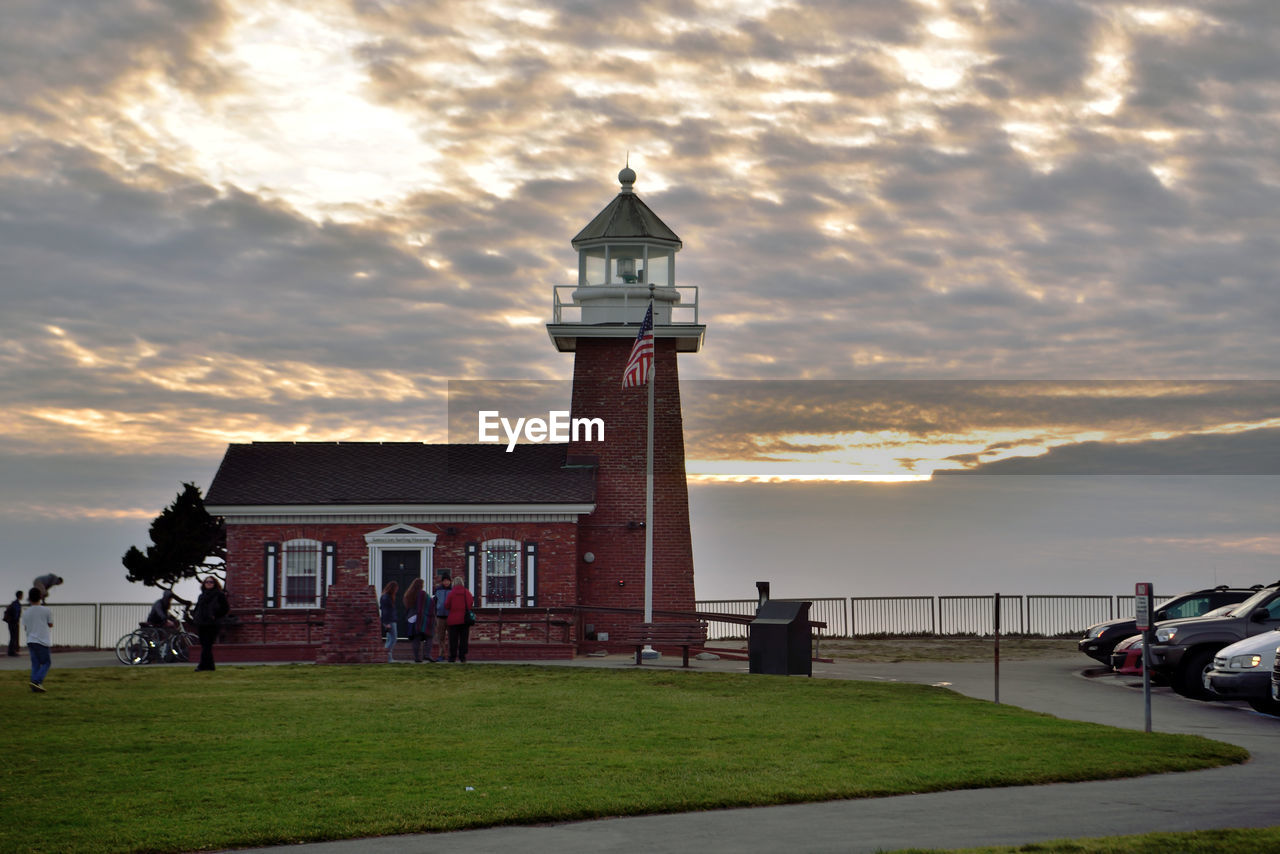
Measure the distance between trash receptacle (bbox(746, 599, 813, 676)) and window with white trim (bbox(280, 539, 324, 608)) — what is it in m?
13.2

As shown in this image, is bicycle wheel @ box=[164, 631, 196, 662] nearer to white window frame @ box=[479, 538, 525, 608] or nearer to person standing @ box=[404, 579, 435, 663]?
person standing @ box=[404, 579, 435, 663]

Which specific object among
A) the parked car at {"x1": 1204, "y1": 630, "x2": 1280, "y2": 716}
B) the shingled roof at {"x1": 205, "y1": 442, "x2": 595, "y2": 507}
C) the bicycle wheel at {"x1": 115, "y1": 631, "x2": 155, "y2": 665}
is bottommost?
the bicycle wheel at {"x1": 115, "y1": 631, "x2": 155, "y2": 665}

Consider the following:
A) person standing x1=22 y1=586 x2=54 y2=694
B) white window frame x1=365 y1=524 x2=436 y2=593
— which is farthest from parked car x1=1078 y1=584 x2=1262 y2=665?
person standing x1=22 y1=586 x2=54 y2=694

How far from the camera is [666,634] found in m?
32.9

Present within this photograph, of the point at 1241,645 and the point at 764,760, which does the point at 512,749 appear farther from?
the point at 1241,645

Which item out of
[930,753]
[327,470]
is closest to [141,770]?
[930,753]

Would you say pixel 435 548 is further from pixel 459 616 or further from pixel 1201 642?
pixel 1201 642

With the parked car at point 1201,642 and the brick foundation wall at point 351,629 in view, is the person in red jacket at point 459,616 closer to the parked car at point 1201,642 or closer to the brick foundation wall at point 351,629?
the brick foundation wall at point 351,629

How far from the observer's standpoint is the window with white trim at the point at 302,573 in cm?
3397

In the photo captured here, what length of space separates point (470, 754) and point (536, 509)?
19.9m

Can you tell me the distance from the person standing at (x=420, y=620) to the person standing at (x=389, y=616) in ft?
1.62

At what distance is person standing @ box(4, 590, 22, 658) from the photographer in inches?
1291

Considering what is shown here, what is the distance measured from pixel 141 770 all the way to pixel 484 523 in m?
21.1

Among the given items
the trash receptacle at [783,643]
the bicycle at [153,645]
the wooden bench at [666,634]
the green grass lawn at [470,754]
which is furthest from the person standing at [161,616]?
the trash receptacle at [783,643]
